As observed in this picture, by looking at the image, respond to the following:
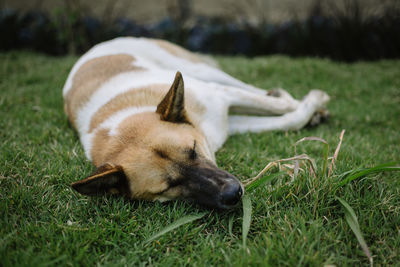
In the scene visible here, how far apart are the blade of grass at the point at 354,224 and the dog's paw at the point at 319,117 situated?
73.4 inches

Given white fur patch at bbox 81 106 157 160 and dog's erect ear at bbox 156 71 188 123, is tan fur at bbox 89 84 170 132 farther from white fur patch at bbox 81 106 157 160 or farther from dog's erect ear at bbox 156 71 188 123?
dog's erect ear at bbox 156 71 188 123

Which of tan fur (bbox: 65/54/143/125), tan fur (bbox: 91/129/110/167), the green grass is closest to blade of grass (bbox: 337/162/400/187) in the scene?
the green grass

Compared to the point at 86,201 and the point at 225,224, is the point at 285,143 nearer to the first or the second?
the point at 225,224

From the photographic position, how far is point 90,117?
2.79 m

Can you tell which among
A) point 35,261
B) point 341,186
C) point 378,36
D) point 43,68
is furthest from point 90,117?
point 378,36

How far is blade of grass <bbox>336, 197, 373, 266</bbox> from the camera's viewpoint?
4.69ft

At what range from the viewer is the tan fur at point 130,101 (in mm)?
2625

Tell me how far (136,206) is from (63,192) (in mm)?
A: 551

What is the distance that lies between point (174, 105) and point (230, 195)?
86 centimetres

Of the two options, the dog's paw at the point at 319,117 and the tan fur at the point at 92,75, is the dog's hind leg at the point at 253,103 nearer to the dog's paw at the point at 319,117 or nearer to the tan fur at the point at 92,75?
the dog's paw at the point at 319,117

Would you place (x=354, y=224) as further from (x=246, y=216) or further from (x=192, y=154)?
(x=192, y=154)

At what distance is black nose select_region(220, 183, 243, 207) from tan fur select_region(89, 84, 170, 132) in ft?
3.98

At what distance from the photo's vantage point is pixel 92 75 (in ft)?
10.5

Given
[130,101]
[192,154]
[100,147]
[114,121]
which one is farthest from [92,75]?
[192,154]
